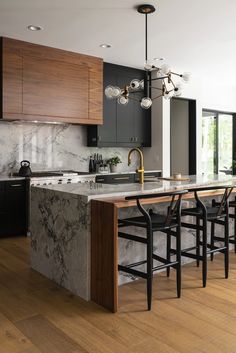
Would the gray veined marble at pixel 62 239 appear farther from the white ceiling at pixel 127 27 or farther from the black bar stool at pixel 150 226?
the white ceiling at pixel 127 27

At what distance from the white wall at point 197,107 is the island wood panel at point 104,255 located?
4.00m

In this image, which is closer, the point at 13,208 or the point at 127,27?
the point at 127,27

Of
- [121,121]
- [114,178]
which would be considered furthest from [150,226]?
[121,121]

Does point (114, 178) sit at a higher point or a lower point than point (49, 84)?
lower

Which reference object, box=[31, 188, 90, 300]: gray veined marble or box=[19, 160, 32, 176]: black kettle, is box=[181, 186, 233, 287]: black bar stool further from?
box=[19, 160, 32, 176]: black kettle

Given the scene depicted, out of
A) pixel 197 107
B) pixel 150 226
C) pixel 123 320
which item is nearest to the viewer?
pixel 123 320

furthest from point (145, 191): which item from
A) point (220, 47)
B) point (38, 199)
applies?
point (220, 47)

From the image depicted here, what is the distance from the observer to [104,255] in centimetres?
265

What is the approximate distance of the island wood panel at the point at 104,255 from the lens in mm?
2576

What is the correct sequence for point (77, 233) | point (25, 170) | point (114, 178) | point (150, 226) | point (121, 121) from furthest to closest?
point (121, 121)
point (114, 178)
point (25, 170)
point (77, 233)
point (150, 226)

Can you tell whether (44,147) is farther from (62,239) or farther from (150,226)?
(150,226)

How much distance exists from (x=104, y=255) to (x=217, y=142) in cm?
616

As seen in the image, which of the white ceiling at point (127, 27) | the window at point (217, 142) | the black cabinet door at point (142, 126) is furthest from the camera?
the window at point (217, 142)

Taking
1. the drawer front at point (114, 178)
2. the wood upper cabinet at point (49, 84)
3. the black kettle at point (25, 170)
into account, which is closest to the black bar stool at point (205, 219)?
the drawer front at point (114, 178)
